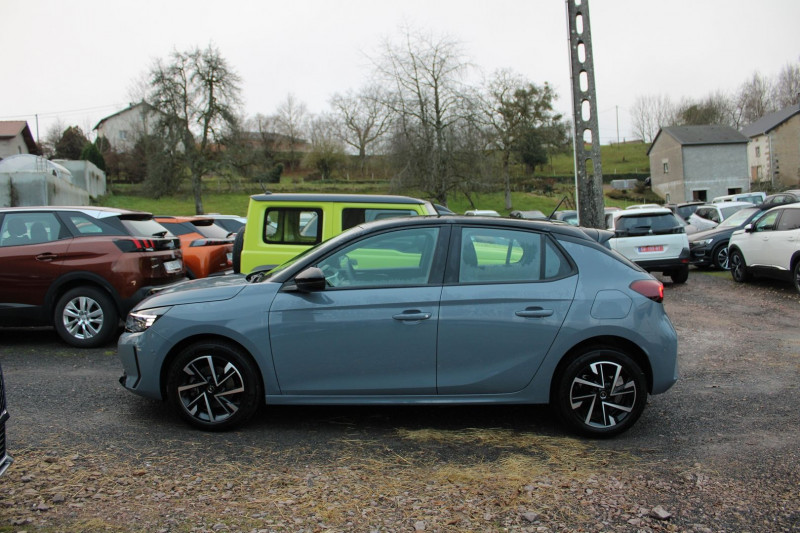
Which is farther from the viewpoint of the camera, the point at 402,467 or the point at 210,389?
the point at 210,389

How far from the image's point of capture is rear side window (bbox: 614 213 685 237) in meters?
13.8

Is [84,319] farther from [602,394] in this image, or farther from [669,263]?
[669,263]

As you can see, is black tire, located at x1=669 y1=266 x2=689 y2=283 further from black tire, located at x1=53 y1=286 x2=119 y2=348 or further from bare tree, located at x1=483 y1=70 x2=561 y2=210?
bare tree, located at x1=483 y1=70 x2=561 y2=210

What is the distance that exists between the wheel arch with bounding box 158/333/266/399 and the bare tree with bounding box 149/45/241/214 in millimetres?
44514

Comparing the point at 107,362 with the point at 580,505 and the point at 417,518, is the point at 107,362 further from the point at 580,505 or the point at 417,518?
the point at 580,505

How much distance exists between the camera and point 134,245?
791cm

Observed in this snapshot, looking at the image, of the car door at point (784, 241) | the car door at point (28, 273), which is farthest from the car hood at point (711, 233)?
the car door at point (28, 273)

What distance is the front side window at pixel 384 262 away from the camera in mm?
4703

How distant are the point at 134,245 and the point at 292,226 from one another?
2.03 metres

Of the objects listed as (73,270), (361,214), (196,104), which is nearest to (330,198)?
(361,214)

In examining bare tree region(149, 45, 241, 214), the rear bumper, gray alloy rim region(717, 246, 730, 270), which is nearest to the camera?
the rear bumper

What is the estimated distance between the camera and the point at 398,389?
463cm

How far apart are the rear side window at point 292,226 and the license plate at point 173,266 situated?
4.92ft

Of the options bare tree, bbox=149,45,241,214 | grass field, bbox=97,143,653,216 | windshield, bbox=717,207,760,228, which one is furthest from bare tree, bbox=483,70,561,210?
windshield, bbox=717,207,760,228
